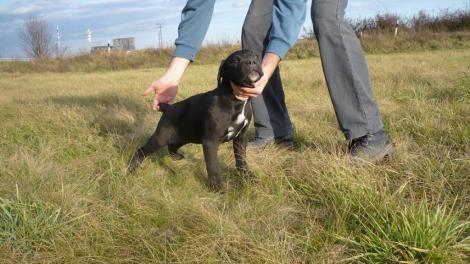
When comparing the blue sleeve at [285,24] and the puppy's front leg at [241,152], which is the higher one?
the blue sleeve at [285,24]

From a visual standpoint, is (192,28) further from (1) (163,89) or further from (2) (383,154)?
(2) (383,154)

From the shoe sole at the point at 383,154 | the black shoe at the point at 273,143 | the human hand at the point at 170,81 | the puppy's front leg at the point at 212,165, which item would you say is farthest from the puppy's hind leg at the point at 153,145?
the shoe sole at the point at 383,154

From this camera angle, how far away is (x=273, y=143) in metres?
3.68

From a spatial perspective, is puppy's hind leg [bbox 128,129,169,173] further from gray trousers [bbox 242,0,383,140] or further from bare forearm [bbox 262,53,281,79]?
gray trousers [bbox 242,0,383,140]

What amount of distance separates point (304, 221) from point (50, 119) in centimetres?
392

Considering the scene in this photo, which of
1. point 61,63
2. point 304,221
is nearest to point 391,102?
point 304,221

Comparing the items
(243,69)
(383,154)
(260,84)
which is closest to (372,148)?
(383,154)

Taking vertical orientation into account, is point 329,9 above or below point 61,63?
above

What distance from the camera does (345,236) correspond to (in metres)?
1.84

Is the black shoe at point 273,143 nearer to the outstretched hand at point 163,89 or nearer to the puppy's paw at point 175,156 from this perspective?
the puppy's paw at point 175,156

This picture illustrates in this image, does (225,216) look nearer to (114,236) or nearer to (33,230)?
(114,236)

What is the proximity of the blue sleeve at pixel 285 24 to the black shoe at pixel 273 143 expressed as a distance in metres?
0.94

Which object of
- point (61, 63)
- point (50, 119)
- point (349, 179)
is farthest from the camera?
point (61, 63)

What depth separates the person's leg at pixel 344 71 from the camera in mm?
2879
